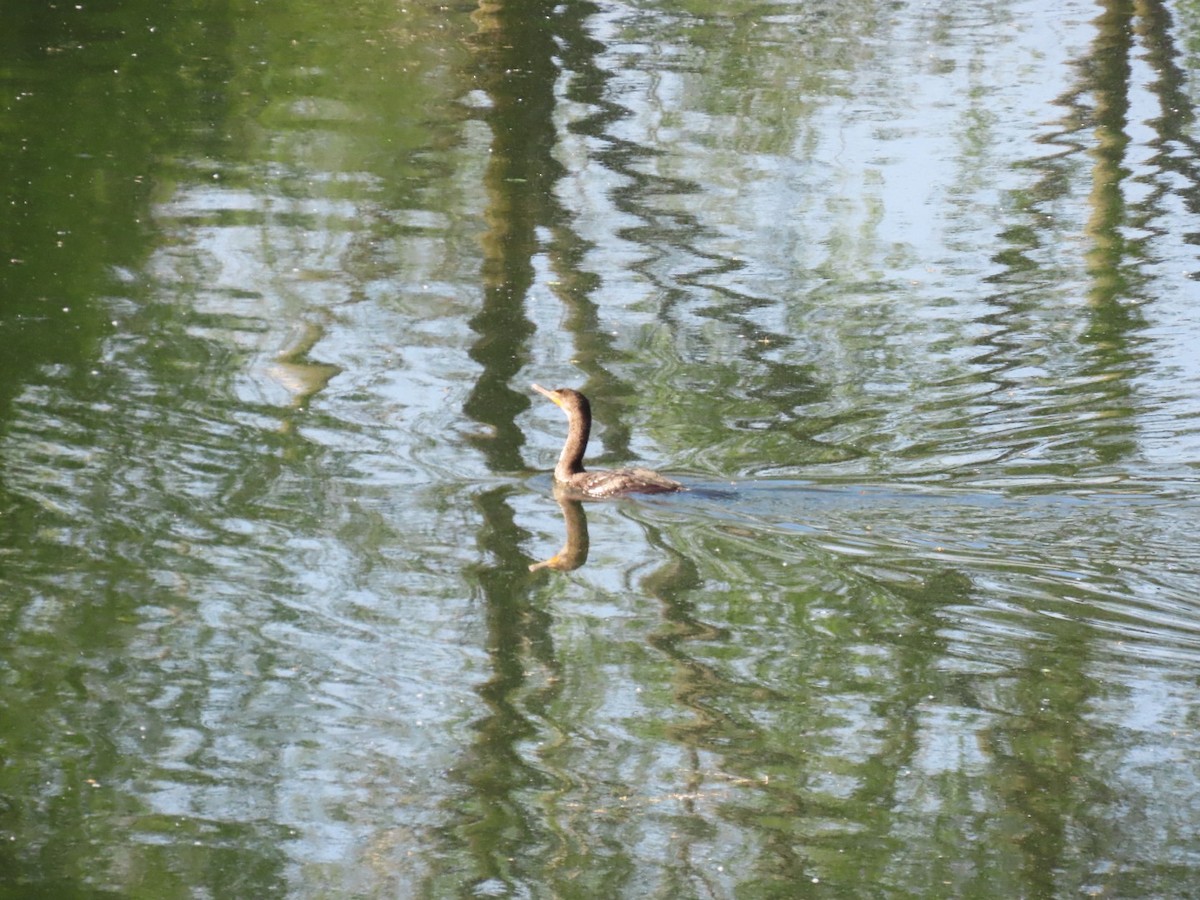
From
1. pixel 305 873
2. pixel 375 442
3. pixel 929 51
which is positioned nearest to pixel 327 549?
pixel 375 442

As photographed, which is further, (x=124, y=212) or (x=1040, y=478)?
(x=124, y=212)

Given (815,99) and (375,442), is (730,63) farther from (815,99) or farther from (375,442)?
(375,442)

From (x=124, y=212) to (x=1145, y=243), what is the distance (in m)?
9.03

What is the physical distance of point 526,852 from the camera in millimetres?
7090

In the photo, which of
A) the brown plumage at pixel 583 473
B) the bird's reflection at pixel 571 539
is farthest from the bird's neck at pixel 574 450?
the bird's reflection at pixel 571 539

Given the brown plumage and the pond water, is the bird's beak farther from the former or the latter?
the pond water

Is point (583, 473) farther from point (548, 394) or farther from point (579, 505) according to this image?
point (548, 394)

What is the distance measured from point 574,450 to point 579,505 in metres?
0.48

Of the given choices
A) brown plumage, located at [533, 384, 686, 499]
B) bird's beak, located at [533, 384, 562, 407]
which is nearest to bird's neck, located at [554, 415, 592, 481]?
brown plumage, located at [533, 384, 686, 499]

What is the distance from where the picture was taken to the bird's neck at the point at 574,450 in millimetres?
11133

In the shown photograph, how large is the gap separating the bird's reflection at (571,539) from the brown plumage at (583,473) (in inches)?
3.5

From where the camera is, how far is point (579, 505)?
10.8 meters

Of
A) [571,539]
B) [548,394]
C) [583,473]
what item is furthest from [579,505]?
[548,394]

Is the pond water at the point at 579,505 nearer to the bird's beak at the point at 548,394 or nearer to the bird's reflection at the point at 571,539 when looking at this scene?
the bird's reflection at the point at 571,539
